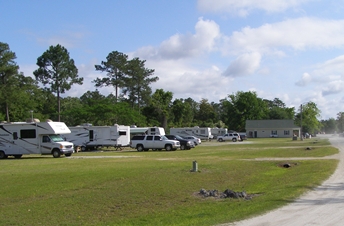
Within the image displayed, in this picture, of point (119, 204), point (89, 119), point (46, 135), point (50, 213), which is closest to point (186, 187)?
point (119, 204)

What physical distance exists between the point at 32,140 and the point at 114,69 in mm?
45432

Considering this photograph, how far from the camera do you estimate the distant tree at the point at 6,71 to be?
57.1 metres

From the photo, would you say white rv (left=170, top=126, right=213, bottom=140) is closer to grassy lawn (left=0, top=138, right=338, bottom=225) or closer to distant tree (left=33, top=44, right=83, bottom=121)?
distant tree (left=33, top=44, right=83, bottom=121)

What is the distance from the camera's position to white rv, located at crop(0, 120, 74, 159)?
31.0 metres

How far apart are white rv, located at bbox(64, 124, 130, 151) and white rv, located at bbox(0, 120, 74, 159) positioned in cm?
1017

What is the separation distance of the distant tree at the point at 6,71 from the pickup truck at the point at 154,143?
28175mm

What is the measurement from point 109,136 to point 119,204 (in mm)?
30535

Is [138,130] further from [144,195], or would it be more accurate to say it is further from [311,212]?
[311,212]

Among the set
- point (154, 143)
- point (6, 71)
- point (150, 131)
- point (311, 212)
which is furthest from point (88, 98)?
point (311, 212)

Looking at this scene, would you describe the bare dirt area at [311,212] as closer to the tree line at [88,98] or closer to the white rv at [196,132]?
the tree line at [88,98]

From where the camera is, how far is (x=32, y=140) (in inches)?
1228

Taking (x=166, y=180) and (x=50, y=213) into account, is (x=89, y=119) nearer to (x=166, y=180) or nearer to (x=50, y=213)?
(x=166, y=180)

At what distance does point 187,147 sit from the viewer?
1612 inches

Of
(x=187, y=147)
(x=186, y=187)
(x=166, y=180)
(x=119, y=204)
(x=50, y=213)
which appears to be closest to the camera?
(x=50, y=213)
